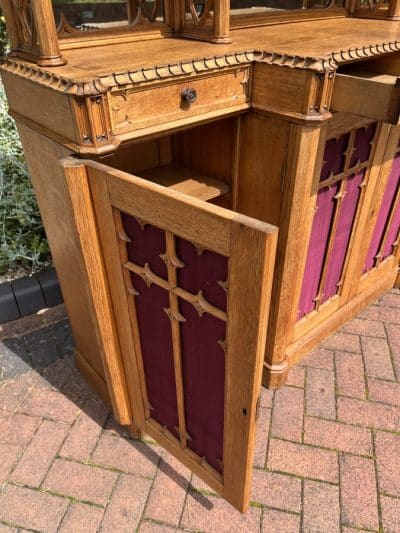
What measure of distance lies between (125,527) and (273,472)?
2.56 feet

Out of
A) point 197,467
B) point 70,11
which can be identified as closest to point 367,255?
point 197,467

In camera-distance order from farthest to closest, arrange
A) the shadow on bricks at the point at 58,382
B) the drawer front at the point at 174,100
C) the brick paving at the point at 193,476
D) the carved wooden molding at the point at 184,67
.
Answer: the shadow on bricks at the point at 58,382
the brick paving at the point at 193,476
the drawer front at the point at 174,100
the carved wooden molding at the point at 184,67

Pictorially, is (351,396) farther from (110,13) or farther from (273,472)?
(110,13)

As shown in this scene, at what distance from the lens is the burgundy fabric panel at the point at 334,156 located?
2020 millimetres

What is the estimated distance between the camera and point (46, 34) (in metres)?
1.44

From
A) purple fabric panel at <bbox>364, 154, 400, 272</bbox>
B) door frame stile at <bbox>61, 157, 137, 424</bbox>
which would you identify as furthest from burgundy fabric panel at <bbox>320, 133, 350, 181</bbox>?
door frame stile at <bbox>61, 157, 137, 424</bbox>

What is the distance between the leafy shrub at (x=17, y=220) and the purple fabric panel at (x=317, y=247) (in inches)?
81.6

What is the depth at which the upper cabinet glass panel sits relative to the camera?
1629 millimetres

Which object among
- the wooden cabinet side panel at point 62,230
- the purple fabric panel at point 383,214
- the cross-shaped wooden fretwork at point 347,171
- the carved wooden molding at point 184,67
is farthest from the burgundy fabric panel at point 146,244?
the purple fabric panel at point 383,214

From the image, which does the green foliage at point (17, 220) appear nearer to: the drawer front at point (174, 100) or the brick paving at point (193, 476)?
the brick paving at point (193, 476)

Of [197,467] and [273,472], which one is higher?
[197,467]

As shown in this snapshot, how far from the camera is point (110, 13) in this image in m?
1.78

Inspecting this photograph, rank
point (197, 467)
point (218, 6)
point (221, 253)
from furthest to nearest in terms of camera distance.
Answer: point (197, 467)
point (218, 6)
point (221, 253)

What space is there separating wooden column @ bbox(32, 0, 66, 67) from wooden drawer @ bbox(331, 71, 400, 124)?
1052 mm
